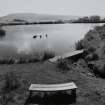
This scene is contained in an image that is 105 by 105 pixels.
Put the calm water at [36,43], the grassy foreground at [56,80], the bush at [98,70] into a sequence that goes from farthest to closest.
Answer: the calm water at [36,43] → the bush at [98,70] → the grassy foreground at [56,80]

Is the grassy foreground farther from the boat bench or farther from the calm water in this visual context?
the calm water

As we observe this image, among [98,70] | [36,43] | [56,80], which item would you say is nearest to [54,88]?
[56,80]

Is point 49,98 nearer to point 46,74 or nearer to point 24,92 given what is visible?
point 24,92

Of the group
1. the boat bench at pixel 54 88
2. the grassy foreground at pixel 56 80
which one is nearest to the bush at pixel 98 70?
the grassy foreground at pixel 56 80

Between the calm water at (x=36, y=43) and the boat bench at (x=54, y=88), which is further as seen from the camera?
the calm water at (x=36, y=43)

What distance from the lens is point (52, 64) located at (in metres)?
9.12

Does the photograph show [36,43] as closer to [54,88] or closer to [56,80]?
[56,80]

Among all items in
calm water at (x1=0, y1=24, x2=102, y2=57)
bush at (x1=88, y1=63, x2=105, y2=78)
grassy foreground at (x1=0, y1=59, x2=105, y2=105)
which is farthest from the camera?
calm water at (x1=0, y1=24, x2=102, y2=57)

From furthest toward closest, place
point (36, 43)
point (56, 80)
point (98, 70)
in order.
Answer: point (36, 43)
point (98, 70)
point (56, 80)

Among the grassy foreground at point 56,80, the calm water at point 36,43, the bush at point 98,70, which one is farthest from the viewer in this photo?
the calm water at point 36,43

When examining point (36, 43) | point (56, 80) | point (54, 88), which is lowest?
point (36, 43)

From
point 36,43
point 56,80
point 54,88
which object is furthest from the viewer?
point 36,43

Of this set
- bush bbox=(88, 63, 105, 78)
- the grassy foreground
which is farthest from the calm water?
bush bbox=(88, 63, 105, 78)

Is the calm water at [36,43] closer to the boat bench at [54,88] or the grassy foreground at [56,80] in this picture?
the grassy foreground at [56,80]
